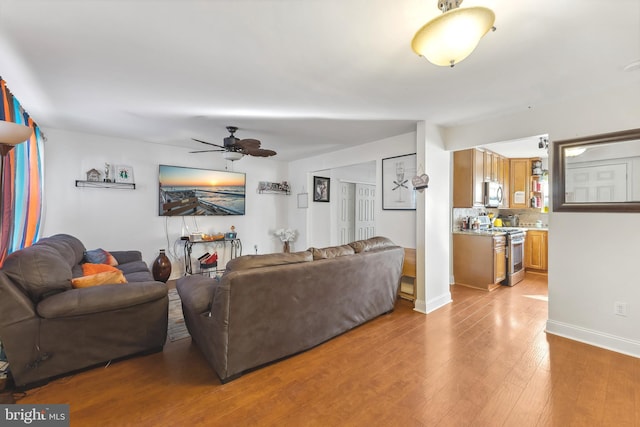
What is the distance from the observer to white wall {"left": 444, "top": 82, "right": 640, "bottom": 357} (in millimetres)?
2412

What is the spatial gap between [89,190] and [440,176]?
5.14 metres

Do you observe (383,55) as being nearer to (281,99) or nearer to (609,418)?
(281,99)

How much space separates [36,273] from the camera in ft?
6.37

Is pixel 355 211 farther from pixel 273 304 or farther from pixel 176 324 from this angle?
pixel 273 304

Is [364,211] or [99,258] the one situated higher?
[364,211]

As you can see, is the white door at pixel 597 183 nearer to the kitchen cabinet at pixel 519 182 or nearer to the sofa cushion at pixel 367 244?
the sofa cushion at pixel 367 244

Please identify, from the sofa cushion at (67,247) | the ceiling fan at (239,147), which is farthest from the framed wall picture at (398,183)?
the sofa cushion at (67,247)

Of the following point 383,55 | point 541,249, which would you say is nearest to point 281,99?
point 383,55

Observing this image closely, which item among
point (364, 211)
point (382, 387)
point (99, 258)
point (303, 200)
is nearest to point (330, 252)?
point (382, 387)

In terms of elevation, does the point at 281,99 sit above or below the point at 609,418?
above

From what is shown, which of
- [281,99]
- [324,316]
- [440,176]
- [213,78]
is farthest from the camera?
[440,176]

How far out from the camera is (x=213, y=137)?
4.17 metres

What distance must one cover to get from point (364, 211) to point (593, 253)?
4281mm

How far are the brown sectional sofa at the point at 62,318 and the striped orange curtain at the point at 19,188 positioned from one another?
64 centimetres
